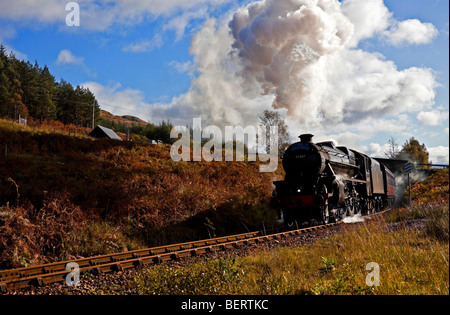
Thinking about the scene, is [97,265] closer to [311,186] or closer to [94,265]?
[94,265]

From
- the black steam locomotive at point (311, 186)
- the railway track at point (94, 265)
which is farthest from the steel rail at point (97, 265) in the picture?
the black steam locomotive at point (311, 186)

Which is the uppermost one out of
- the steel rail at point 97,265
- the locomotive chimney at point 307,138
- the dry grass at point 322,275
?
the locomotive chimney at point 307,138

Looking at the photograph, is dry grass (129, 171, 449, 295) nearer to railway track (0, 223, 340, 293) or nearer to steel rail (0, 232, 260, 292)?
railway track (0, 223, 340, 293)

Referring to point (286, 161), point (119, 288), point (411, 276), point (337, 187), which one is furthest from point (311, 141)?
point (119, 288)

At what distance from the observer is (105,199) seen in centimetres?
1208

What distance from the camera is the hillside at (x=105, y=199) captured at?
8.79 m

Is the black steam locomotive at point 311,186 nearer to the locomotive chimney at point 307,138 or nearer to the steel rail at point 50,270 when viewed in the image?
the locomotive chimney at point 307,138

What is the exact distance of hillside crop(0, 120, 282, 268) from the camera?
28.8 feet

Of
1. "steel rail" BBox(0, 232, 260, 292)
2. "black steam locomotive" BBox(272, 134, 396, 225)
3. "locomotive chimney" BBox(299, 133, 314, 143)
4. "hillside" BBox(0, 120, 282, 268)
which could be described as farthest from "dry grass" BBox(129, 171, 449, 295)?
"locomotive chimney" BBox(299, 133, 314, 143)

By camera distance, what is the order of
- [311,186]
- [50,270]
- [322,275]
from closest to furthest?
[322,275], [50,270], [311,186]

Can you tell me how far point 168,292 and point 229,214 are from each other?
32.8ft

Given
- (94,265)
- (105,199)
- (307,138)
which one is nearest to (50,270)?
(94,265)

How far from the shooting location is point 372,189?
61.5 feet
